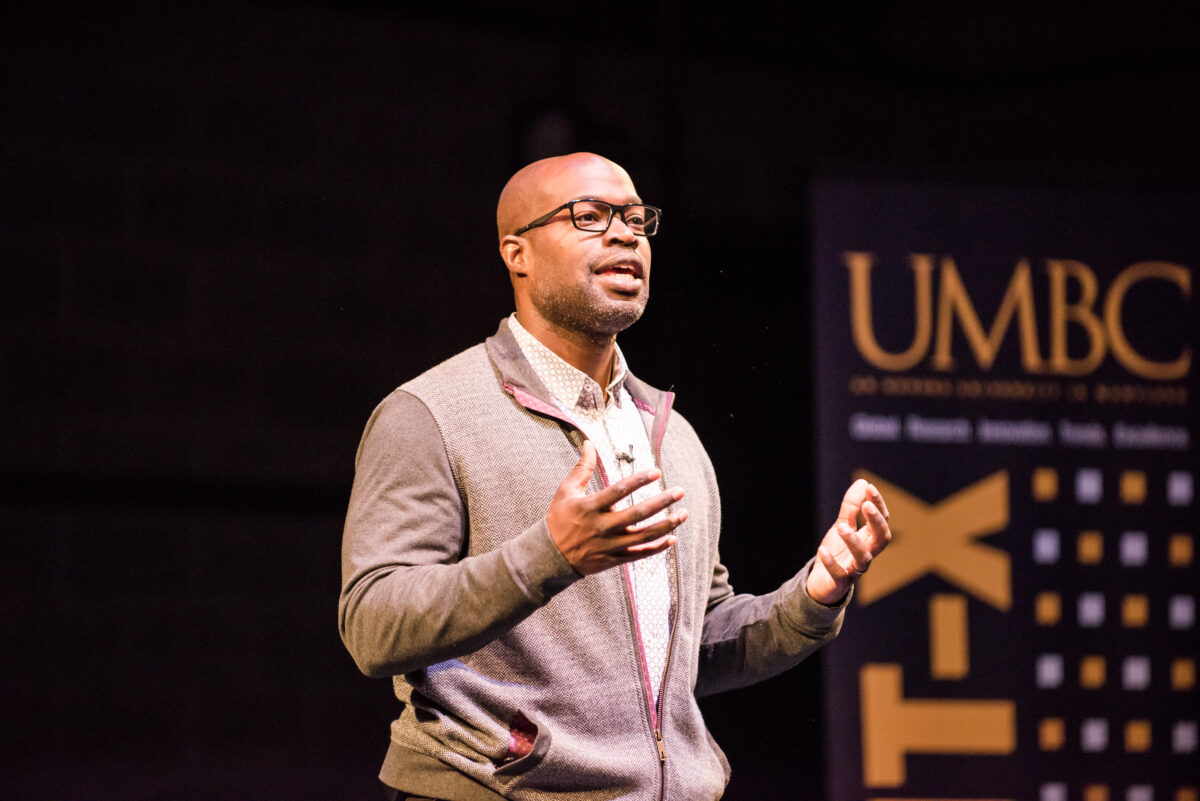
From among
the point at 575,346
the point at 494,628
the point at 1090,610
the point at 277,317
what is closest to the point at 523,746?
the point at 494,628

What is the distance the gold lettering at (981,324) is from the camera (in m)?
3.02

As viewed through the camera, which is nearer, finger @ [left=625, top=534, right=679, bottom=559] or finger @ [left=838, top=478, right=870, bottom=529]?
finger @ [left=625, top=534, right=679, bottom=559]

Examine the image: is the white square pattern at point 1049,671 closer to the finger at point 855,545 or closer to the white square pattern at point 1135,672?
the white square pattern at point 1135,672

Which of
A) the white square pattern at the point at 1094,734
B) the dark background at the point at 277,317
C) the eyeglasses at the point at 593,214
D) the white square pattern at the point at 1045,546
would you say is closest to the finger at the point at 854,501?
the eyeglasses at the point at 593,214

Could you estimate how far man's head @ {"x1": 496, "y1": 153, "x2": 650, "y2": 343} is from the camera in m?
1.70

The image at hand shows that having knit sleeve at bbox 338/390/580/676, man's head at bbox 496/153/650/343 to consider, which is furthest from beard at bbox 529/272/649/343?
knit sleeve at bbox 338/390/580/676

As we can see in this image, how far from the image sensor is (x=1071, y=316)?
3102 mm

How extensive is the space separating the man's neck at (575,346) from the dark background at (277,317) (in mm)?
885

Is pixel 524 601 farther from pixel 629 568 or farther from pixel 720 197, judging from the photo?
pixel 720 197

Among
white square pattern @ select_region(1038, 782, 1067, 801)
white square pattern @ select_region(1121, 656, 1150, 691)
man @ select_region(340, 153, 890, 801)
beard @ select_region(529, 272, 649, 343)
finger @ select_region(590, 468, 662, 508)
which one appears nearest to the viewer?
finger @ select_region(590, 468, 662, 508)

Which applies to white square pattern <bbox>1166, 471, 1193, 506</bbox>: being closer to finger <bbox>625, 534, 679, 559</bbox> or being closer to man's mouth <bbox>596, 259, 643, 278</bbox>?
man's mouth <bbox>596, 259, 643, 278</bbox>

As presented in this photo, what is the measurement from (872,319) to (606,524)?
184cm

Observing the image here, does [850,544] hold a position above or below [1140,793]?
above

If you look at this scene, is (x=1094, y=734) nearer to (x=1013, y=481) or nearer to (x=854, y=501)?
(x=1013, y=481)
